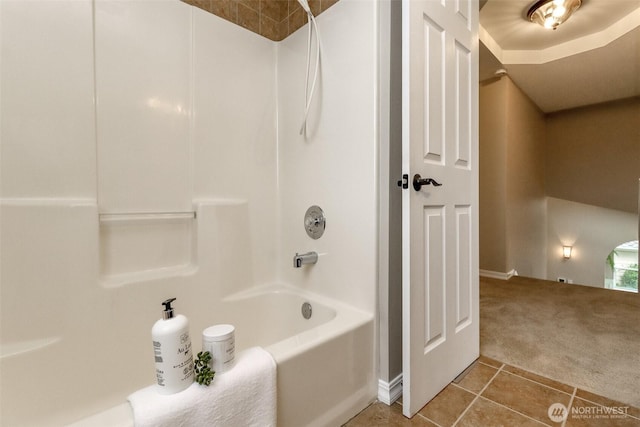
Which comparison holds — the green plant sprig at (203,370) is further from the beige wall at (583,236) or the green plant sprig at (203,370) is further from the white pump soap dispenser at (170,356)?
the beige wall at (583,236)

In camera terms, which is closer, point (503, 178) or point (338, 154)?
point (338, 154)

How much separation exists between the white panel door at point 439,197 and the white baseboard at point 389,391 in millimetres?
120

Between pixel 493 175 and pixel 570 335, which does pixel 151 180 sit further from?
pixel 493 175

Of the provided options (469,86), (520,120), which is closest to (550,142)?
(520,120)

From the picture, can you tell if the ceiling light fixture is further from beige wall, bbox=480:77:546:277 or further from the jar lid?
the jar lid

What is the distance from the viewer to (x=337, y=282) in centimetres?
145

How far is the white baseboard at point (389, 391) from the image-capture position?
4.20ft

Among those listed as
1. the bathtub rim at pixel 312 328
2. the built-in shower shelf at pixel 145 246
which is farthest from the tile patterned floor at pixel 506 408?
the built-in shower shelf at pixel 145 246

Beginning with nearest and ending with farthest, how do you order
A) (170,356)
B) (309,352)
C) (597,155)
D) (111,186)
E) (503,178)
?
(170,356), (309,352), (111,186), (503,178), (597,155)

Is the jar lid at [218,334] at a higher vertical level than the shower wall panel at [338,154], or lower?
lower

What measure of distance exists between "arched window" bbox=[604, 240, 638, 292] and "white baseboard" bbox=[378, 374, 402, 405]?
6967mm

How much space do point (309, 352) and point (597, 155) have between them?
19.4ft

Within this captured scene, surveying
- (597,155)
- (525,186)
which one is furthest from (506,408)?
(597,155)

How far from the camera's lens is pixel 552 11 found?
2379 millimetres
